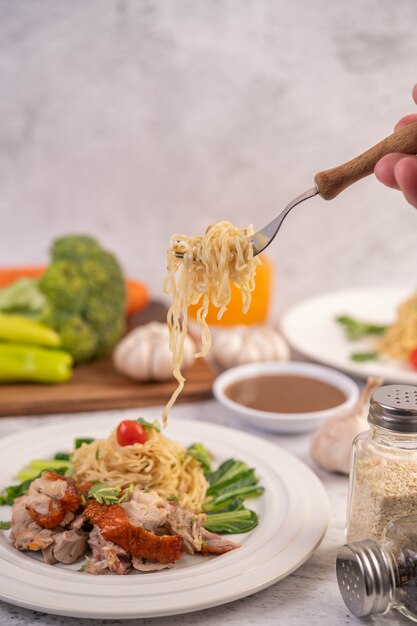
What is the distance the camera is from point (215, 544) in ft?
6.40

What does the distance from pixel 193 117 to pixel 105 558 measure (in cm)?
323

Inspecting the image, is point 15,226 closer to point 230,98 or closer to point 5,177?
point 5,177

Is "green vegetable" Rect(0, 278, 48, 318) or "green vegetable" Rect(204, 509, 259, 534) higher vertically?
Answer: "green vegetable" Rect(0, 278, 48, 318)

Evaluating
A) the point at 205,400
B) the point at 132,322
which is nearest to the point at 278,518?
the point at 205,400

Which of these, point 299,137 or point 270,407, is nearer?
point 270,407

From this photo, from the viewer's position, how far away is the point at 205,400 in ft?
10.6

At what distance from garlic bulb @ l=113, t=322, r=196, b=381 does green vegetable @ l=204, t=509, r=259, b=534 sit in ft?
3.90

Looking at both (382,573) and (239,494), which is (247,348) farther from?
(382,573)

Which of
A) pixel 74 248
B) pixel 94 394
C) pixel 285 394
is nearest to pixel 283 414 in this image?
pixel 285 394

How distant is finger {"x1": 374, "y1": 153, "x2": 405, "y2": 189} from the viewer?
181cm

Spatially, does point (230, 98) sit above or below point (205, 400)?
above

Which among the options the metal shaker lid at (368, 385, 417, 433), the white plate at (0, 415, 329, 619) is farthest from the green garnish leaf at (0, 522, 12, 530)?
the metal shaker lid at (368, 385, 417, 433)

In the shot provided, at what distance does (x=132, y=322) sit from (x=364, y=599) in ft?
8.38

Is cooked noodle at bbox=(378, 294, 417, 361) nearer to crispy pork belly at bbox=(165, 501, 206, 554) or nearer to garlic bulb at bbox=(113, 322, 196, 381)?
garlic bulb at bbox=(113, 322, 196, 381)
